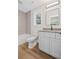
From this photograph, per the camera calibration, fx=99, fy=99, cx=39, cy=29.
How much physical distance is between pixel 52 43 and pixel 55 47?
194 mm

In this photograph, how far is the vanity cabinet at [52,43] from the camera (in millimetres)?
2783

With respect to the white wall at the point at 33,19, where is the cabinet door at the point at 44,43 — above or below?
below

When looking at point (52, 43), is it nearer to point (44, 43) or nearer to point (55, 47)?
point (55, 47)

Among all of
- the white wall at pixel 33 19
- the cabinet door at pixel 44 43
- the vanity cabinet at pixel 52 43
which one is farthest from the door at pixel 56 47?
the white wall at pixel 33 19

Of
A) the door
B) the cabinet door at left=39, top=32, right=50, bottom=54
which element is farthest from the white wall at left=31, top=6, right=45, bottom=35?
the door

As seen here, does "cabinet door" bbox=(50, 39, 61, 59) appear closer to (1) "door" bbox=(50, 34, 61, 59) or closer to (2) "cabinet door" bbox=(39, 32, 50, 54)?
(1) "door" bbox=(50, 34, 61, 59)

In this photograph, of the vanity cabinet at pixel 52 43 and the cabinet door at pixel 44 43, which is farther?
the cabinet door at pixel 44 43

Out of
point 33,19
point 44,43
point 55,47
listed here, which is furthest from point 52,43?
point 33,19

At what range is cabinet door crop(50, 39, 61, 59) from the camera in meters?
2.77

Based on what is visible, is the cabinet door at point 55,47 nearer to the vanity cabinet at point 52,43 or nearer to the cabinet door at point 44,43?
the vanity cabinet at point 52,43

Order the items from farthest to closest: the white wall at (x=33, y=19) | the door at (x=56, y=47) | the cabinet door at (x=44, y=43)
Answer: the white wall at (x=33, y=19)
the cabinet door at (x=44, y=43)
the door at (x=56, y=47)
